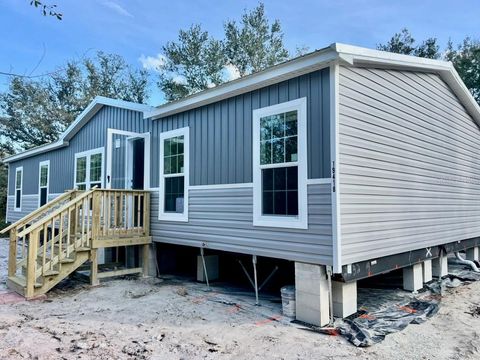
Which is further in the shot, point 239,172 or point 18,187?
point 18,187

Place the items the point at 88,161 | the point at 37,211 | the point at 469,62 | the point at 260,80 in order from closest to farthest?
the point at 260,80 → the point at 37,211 → the point at 88,161 → the point at 469,62

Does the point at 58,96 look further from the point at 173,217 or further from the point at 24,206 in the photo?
the point at 173,217

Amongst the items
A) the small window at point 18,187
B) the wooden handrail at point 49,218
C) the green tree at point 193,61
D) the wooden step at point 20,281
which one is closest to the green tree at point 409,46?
the green tree at point 193,61

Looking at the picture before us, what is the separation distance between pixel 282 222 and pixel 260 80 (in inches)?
83.3

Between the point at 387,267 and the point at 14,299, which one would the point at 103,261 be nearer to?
the point at 14,299

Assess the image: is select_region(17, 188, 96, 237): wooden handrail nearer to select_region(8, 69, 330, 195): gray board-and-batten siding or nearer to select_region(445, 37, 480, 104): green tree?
select_region(8, 69, 330, 195): gray board-and-batten siding

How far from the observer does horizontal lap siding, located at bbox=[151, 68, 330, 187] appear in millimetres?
4715

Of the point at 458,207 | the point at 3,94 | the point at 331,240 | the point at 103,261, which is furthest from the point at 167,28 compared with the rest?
the point at 331,240

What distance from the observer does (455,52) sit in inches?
790

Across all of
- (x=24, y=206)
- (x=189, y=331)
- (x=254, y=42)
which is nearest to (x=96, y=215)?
(x=189, y=331)

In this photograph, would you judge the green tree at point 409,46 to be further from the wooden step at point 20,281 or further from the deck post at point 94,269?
the wooden step at point 20,281

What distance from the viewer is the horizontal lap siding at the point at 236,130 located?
186 inches

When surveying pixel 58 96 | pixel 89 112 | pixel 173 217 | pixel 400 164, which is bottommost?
pixel 173 217

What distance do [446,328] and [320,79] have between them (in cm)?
359
